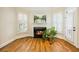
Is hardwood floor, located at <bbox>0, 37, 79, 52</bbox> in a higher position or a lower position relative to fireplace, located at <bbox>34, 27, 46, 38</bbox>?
lower

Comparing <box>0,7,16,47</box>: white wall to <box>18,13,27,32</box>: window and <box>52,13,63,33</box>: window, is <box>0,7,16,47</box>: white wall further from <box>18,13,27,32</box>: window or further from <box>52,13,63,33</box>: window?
<box>52,13,63,33</box>: window

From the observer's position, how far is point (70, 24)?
4.45ft

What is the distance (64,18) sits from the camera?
1.38m

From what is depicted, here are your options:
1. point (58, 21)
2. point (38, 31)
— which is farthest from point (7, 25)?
point (58, 21)

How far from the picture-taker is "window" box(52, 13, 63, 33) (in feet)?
4.42

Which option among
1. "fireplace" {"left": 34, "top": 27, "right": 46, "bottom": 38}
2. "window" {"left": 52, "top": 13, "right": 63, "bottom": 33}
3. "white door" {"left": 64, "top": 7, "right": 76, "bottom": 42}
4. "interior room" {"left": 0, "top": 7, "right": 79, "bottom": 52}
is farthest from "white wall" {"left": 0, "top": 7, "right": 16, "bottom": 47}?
"white door" {"left": 64, "top": 7, "right": 76, "bottom": 42}

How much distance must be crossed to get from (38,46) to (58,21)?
421 millimetres

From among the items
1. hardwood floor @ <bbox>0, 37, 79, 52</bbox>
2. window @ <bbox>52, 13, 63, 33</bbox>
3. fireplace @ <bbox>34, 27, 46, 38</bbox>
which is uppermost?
window @ <bbox>52, 13, 63, 33</bbox>

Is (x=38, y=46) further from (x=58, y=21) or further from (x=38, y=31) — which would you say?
(x=58, y=21)
